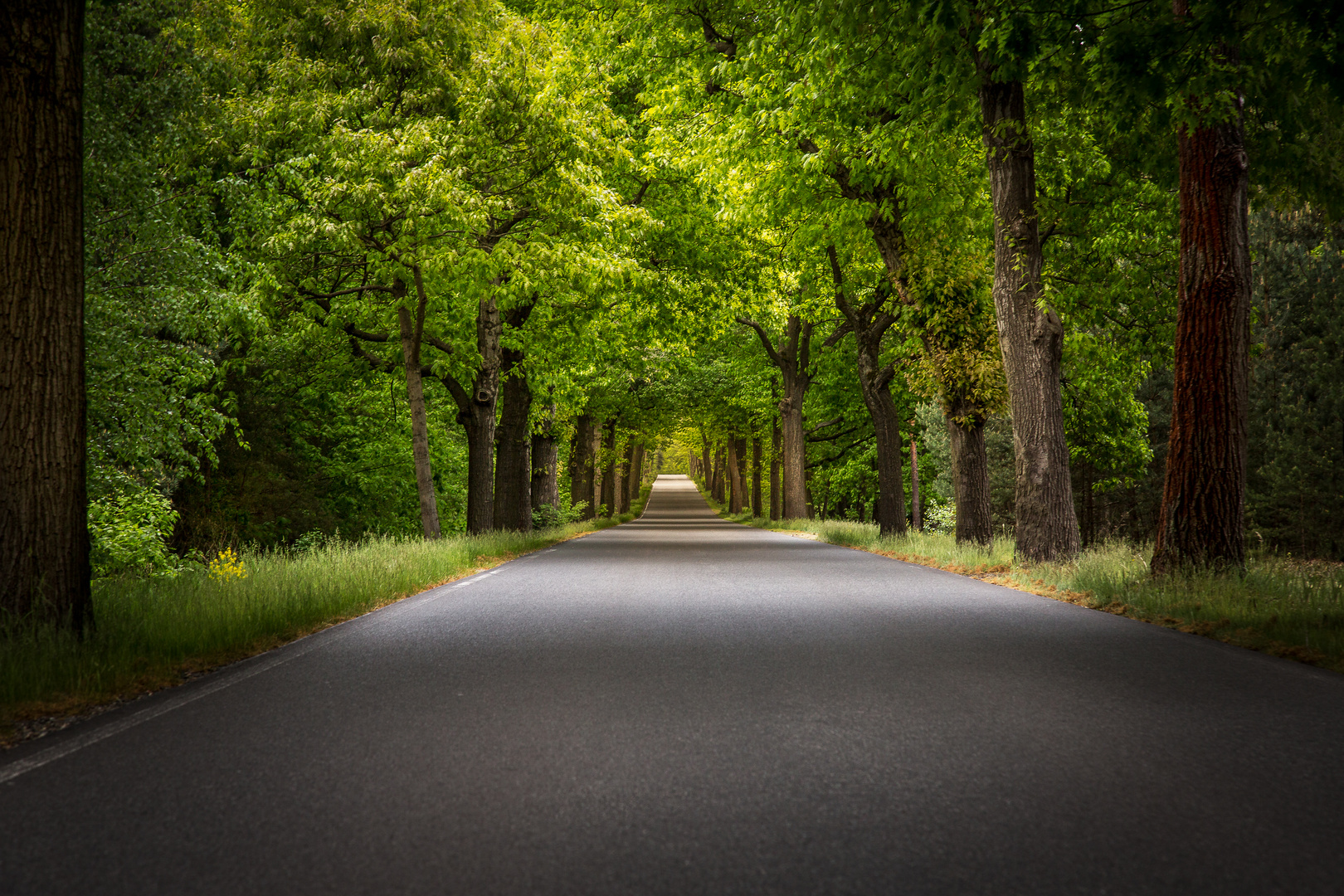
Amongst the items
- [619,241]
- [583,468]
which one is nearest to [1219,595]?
[619,241]

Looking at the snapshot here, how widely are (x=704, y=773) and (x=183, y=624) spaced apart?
16.1ft

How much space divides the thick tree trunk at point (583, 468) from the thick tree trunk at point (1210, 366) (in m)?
31.0

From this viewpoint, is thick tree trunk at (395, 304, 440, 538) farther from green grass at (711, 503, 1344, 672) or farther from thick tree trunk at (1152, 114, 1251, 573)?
thick tree trunk at (1152, 114, 1251, 573)

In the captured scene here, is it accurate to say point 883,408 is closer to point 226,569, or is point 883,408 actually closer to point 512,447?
point 512,447

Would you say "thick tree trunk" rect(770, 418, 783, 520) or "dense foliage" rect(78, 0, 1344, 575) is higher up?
"dense foliage" rect(78, 0, 1344, 575)

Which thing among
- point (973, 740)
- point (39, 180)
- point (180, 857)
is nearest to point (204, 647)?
point (39, 180)

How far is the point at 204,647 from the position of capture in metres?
6.78

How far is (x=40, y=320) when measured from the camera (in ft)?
20.4

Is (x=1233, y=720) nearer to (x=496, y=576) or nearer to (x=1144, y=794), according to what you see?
(x=1144, y=794)

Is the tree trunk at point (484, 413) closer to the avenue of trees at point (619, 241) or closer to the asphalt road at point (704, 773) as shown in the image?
the avenue of trees at point (619, 241)

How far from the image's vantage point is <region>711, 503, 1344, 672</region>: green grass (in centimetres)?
693

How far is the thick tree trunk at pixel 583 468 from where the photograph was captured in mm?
39906

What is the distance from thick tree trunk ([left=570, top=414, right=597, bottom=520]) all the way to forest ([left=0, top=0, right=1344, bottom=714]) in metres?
10.8

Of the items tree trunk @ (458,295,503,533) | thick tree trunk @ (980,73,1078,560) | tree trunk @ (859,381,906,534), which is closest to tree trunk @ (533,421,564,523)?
tree trunk @ (458,295,503,533)
